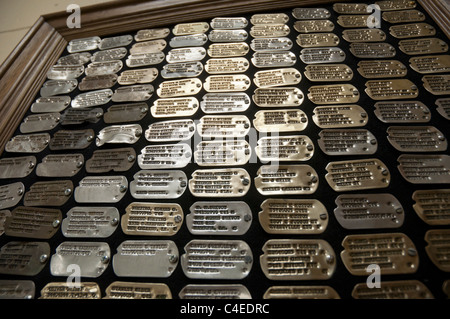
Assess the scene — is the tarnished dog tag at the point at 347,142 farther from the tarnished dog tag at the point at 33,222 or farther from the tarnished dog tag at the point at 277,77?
the tarnished dog tag at the point at 33,222

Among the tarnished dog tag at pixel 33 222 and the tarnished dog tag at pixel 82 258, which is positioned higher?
the tarnished dog tag at pixel 33 222

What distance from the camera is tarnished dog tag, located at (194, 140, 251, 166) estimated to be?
3.03 ft

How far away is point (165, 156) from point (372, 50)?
922mm

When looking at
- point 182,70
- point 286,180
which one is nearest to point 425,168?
point 286,180

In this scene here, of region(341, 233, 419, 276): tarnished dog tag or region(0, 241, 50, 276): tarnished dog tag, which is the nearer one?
region(341, 233, 419, 276): tarnished dog tag

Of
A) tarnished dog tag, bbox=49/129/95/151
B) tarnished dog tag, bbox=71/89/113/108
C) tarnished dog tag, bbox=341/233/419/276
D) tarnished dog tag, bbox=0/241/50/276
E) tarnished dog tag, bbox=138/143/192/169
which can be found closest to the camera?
tarnished dog tag, bbox=341/233/419/276

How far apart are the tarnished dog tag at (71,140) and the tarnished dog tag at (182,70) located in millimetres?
388

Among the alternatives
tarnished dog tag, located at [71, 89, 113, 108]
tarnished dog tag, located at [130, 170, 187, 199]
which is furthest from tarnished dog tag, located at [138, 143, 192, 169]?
tarnished dog tag, located at [71, 89, 113, 108]

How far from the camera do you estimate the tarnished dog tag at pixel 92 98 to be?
117 centimetres

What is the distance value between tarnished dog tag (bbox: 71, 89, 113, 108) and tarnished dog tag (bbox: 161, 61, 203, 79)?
25 centimetres

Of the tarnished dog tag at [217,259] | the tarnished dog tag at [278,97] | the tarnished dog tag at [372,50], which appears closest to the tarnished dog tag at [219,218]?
the tarnished dog tag at [217,259]

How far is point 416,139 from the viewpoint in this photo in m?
0.90

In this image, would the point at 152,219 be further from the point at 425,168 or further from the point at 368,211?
the point at 425,168

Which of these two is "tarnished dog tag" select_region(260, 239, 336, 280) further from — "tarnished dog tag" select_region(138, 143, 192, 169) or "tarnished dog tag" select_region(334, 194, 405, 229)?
"tarnished dog tag" select_region(138, 143, 192, 169)
